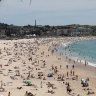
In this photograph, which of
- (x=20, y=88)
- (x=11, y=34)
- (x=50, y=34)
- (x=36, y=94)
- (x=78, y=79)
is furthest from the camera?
(x=50, y=34)

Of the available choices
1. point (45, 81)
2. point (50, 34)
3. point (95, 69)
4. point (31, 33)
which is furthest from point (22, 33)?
point (45, 81)

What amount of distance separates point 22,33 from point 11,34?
392 inches

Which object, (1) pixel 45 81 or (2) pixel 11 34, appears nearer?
(1) pixel 45 81

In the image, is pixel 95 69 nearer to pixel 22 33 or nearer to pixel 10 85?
pixel 10 85

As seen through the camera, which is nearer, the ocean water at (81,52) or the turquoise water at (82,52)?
the ocean water at (81,52)

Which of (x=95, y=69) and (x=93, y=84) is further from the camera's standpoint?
(x=95, y=69)

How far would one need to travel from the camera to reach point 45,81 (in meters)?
26.1

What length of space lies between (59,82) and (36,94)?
5.34 metres

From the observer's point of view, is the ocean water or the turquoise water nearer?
the ocean water

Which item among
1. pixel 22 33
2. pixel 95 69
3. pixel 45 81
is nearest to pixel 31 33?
pixel 22 33

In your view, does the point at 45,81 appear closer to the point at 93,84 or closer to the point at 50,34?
the point at 93,84

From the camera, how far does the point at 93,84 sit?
1009 inches

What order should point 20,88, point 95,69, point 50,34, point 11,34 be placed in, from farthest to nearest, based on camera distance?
point 50,34 < point 11,34 < point 95,69 < point 20,88

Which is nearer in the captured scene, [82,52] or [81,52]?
[81,52]
